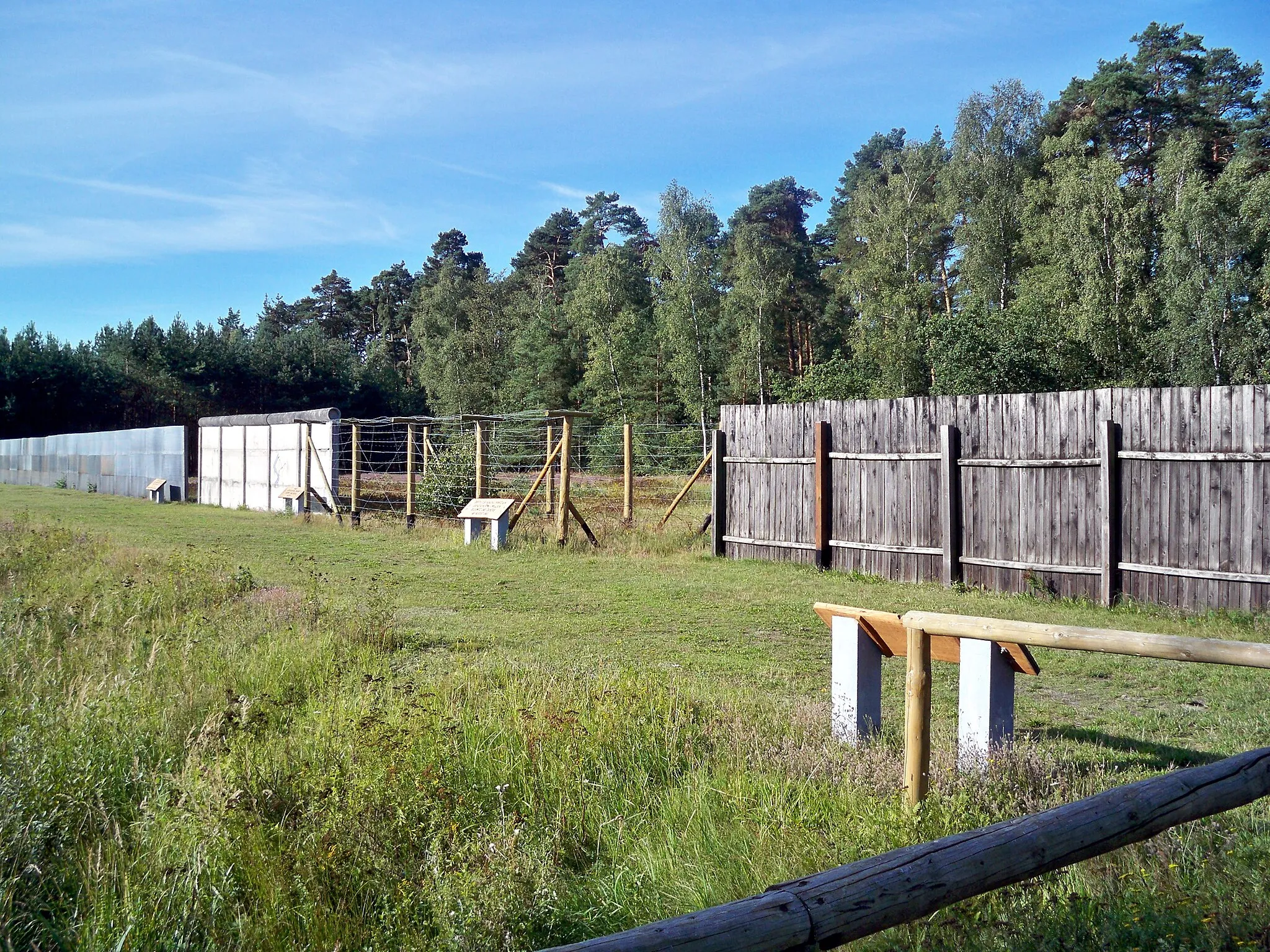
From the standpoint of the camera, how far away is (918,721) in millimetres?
4035

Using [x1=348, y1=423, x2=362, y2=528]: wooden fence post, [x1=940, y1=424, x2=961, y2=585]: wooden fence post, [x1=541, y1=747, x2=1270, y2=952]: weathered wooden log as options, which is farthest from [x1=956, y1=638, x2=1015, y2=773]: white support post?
[x1=348, y1=423, x2=362, y2=528]: wooden fence post

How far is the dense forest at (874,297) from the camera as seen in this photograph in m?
28.4

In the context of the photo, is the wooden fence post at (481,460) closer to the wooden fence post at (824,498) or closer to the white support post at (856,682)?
the wooden fence post at (824,498)

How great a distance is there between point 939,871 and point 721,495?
39.0ft

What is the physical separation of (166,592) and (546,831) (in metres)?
6.43

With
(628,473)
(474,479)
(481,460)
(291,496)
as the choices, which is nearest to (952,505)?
(628,473)

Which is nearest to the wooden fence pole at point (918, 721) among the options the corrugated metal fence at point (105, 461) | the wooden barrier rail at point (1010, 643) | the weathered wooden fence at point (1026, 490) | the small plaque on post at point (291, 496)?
the wooden barrier rail at point (1010, 643)

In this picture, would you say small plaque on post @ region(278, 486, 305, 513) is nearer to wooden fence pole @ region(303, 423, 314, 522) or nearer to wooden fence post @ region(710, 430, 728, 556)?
wooden fence pole @ region(303, 423, 314, 522)

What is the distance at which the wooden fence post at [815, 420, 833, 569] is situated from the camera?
12414mm

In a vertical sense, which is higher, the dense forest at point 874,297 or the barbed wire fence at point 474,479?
the dense forest at point 874,297

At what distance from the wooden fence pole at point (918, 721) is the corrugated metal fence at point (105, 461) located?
1140 inches

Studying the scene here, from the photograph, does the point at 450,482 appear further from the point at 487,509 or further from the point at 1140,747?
the point at 1140,747

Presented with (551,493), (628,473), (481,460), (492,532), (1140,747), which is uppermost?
(481,460)

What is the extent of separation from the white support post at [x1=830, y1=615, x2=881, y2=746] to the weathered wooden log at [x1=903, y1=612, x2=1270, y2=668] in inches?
25.8
